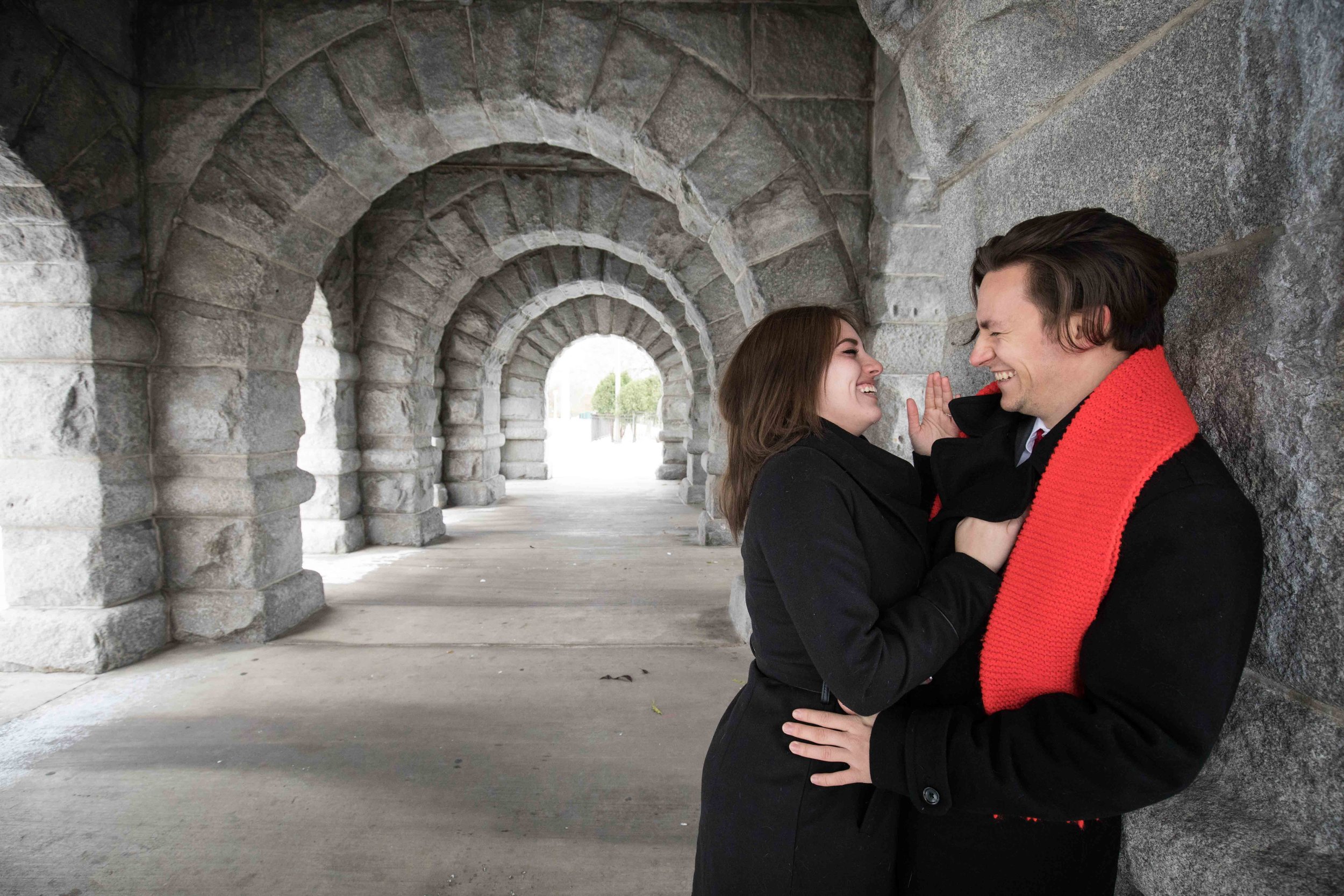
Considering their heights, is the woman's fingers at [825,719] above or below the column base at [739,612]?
above

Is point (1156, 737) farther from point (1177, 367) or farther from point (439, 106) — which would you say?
point (439, 106)

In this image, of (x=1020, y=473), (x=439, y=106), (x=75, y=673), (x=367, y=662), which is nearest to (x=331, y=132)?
(x=439, y=106)

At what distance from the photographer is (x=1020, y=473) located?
3.12ft

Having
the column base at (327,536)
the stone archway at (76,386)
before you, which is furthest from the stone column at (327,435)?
the stone archway at (76,386)

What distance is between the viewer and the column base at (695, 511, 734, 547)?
5.99m

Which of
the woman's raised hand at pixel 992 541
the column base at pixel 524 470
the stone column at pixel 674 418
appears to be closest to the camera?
the woman's raised hand at pixel 992 541

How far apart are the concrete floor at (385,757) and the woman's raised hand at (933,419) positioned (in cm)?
135

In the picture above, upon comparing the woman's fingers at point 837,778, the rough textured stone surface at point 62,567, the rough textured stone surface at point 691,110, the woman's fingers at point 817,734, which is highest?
the rough textured stone surface at point 691,110

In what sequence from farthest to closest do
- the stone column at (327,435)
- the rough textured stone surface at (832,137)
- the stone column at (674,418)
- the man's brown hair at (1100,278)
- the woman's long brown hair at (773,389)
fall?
the stone column at (674,418)
the stone column at (327,435)
the rough textured stone surface at (832,137)
the woman's long brown hair at (773,389)
the man's brown hair at (1100,278)

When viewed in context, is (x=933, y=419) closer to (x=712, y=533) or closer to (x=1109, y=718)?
(x=1109, y=718)

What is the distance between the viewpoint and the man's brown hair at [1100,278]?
2.72 feet

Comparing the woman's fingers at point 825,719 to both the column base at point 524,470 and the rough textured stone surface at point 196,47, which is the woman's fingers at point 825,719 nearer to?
the rough textured stone surface at point 196,47

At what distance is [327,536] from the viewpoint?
560 centimetres

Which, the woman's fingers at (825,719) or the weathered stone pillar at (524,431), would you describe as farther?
the weathered stone pillar at (524,431)
